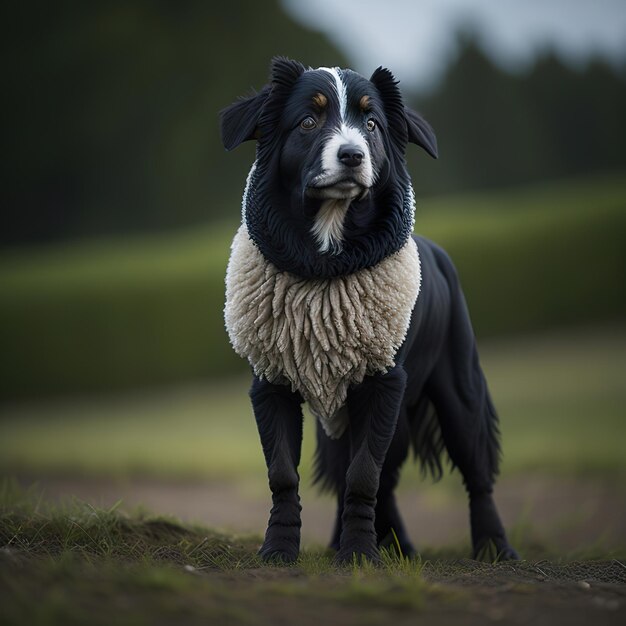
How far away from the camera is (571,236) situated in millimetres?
14438

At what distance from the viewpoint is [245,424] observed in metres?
11.8

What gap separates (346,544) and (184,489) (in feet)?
17.4

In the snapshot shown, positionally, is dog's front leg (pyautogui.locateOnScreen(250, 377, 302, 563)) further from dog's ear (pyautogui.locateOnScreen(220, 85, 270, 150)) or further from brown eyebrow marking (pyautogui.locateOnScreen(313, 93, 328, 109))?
brown eyebrow marking (pyautogui.locateOnScreen(313, 93, 328, 109))

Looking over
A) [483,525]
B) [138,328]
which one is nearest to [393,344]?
[483,525]

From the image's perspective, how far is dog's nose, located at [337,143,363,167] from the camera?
396 cm

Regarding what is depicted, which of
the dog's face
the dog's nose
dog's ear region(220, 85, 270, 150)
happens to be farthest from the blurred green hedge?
the dog's nose

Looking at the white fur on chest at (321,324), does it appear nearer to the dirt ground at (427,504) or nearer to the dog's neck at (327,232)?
the dog's neck at (327,232)

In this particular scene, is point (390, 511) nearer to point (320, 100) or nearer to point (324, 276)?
point (324, 276)

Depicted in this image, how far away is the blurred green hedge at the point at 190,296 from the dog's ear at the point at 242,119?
905cm

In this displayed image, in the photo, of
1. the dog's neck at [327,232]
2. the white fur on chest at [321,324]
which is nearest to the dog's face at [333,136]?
the dog's neck at [327,232]

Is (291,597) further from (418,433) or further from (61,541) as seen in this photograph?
(418,433)

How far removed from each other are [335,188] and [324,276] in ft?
1.35

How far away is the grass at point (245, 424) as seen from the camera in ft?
32.6

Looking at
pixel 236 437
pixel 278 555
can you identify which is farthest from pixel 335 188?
pixel 236 437
